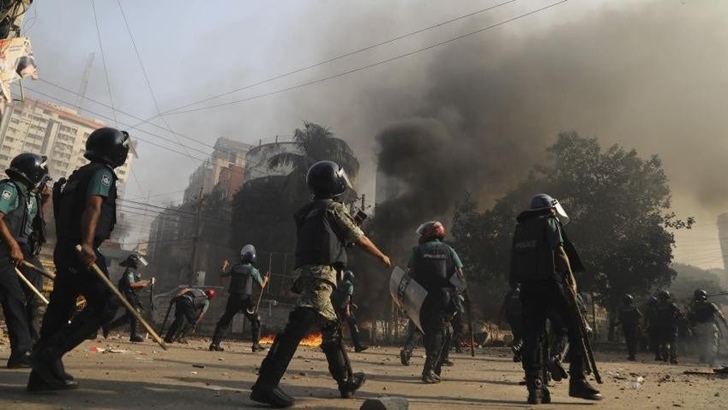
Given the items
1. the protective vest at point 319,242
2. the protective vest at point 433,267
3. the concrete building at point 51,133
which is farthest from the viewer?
the concrete building at point 51,133

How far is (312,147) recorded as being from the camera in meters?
29.8

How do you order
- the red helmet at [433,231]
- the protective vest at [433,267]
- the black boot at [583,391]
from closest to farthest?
1. the black boot at [583,391]
2. the protective vest at [433,267]
3. the red helmet at [433,231]

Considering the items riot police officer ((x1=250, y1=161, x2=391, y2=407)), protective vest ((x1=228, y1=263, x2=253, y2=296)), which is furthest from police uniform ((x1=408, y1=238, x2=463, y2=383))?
protective vest ((x1=228, y1=263, x2=253, y2=296))

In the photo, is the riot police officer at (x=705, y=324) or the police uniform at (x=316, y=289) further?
the riot police officer at (x=705, y=324)

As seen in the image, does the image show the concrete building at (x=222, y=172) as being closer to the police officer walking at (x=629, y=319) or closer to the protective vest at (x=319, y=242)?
the police officer walking at (x=629, y=319)

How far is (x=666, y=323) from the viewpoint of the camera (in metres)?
12.2

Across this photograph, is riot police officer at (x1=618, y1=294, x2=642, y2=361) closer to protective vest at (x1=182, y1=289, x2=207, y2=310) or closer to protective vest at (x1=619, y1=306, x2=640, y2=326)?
protective vest at (x1=619, y1=306, x2=640, y2=326)

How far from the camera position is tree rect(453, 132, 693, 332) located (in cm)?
2105

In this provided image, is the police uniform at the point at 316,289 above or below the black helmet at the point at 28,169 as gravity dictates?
below

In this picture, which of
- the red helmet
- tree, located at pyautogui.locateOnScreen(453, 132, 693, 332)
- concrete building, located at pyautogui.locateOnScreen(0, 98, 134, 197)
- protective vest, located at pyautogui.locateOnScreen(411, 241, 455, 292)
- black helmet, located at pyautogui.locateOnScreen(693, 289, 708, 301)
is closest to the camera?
protective vest, located at pyautogui.locateOnScreen(411, 241, 455, 292)

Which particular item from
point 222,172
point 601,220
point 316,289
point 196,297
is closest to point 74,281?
point 316,289

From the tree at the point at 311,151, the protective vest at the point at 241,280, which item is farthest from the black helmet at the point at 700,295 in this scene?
the tree at the point at 311,151

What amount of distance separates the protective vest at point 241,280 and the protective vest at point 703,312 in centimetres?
1093

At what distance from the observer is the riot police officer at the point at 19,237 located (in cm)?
359
